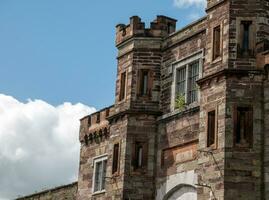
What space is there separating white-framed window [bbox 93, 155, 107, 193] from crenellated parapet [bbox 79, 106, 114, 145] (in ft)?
3.27

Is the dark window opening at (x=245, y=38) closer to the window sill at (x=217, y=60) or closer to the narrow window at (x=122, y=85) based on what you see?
the window sill at (x=217, y=60)

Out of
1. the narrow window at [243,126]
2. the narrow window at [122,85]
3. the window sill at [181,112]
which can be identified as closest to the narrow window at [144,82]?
the narrow window at [122,85]

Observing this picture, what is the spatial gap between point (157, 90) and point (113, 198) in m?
4.41

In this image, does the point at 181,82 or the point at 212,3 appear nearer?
the point at 212,3

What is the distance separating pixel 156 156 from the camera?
27.6 m

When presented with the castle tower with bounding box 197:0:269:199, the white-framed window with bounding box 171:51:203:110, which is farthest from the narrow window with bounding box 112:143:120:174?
the castle tower with bounding box 197:0:269:199

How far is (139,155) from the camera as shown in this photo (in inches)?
1101

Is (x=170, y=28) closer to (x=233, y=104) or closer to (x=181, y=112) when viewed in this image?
(x=181, y=112)

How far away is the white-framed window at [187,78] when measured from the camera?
2641cm

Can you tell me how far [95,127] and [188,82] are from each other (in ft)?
28.0

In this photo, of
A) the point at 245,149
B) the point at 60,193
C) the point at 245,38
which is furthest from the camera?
the point at 60,193

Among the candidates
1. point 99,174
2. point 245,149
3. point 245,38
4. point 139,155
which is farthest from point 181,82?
point 99,174

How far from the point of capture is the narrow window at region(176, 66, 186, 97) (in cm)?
2705

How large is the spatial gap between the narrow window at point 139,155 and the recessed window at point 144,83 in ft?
6.53
